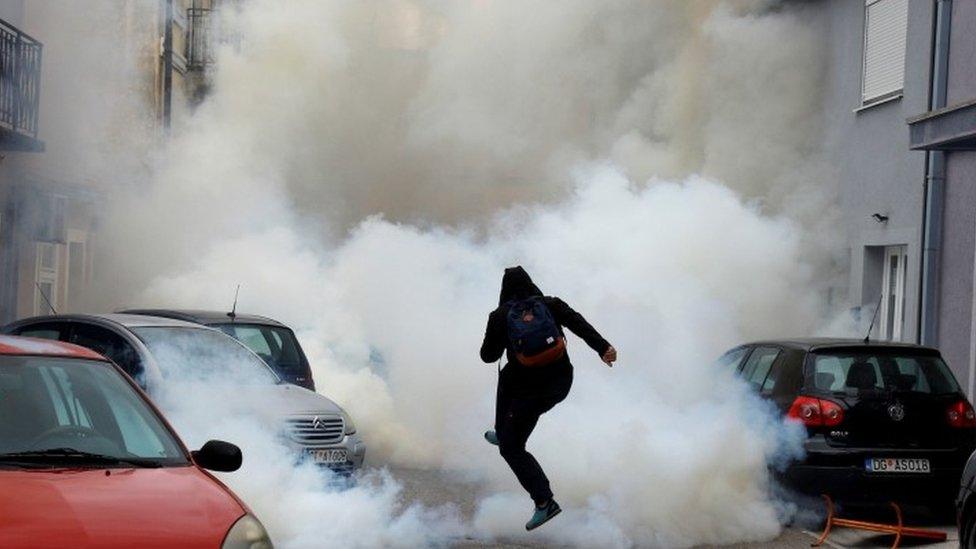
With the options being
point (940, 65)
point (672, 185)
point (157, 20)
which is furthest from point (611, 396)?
point (157, 20)

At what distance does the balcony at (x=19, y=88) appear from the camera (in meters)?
18.4

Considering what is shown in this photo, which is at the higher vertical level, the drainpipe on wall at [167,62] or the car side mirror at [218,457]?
the drainpipe on wall at [167,62]

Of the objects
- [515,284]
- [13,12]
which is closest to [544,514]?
[515,284]

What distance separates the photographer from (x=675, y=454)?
998 centimetres

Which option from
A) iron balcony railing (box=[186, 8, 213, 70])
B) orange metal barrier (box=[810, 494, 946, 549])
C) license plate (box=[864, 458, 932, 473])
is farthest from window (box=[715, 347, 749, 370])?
iron balcony railing (box=[186, 8, 213, 70])

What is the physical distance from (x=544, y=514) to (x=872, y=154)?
10.1 meters

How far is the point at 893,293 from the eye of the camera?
700 inches

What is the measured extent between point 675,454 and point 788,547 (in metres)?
0.97

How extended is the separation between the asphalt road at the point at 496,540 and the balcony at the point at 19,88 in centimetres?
795

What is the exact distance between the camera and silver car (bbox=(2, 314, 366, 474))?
10.7m

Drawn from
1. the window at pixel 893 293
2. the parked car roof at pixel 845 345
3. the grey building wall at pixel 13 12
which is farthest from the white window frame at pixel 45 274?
the parked car roof at pixel 845 345

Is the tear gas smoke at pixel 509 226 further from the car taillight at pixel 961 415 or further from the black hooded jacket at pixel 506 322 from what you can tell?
the car taillight at pixel 961 415

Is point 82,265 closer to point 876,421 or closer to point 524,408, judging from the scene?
point 524,408

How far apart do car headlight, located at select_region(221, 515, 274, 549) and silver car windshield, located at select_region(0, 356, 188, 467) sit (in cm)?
71
